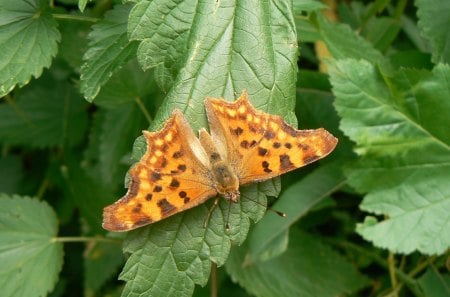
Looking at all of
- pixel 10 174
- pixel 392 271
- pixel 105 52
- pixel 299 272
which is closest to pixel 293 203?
pixel 299 272

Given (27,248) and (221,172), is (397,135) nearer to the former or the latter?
(221,172)

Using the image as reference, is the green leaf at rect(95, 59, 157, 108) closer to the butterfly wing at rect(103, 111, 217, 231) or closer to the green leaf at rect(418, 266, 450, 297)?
the butterfly wing at rect(103, 111, 217, 231)

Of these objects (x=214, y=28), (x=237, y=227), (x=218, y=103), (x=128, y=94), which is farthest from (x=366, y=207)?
(x=128, y=94)

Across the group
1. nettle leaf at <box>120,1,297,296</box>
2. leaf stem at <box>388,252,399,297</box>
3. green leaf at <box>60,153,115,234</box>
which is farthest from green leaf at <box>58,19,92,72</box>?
leaf stem at <box>388,252,399,297</box>

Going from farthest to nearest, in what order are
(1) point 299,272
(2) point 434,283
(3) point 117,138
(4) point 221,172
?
(3) point 117,138, (1) point 299,272, (2) point 434,283, (4) point 221,172

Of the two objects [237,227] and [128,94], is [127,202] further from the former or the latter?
[128,94]

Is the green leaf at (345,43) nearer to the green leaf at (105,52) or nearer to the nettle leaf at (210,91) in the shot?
the nettle leaf at (210,91)

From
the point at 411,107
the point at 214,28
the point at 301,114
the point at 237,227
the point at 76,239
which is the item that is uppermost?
the point at 214,28
